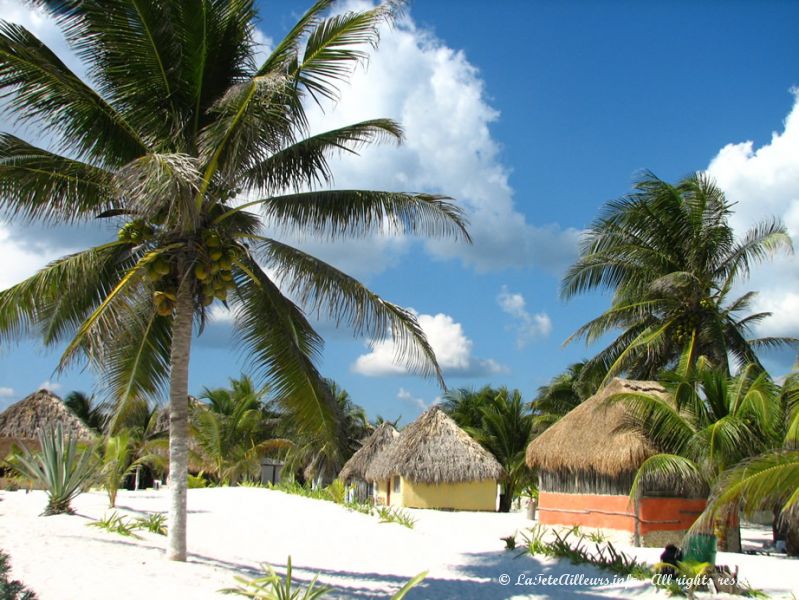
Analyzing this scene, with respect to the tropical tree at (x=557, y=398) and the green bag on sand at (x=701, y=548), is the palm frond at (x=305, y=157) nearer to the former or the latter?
the green bag on sand at (x=701, y=548)

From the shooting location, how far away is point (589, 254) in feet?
62.9

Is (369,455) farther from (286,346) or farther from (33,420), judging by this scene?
(286,346)

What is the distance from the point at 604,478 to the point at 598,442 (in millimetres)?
713

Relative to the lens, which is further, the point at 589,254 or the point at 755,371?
the point at 589,254

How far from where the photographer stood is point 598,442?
606 inches

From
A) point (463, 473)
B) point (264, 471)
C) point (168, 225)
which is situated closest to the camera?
point (168, 225)

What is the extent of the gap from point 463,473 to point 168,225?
16661 millimetres

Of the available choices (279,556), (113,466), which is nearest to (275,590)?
(279,556)

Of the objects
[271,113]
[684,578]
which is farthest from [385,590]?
[271,113]

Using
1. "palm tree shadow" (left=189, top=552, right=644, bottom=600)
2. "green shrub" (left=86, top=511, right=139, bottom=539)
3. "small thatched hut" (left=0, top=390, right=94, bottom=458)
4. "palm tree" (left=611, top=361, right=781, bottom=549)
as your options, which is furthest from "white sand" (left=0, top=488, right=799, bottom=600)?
"small thatched hut" (left=0, top=390, right=94, bottom=458)

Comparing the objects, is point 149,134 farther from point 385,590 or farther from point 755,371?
point 755,371

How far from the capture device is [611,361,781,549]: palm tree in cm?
1226

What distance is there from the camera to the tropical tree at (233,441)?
88.4 feet

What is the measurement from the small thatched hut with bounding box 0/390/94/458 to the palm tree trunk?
48.7ft
